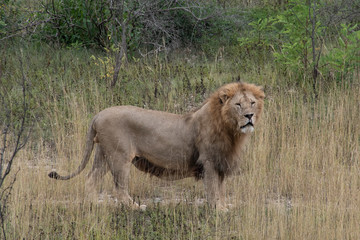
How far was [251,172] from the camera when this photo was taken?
21.3 ft

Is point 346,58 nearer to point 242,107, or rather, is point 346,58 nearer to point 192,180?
point 192,180

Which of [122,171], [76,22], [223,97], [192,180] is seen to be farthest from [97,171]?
[76,22]

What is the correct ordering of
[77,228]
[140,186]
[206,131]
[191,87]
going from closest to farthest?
1. [77,228]
2. [206,131]
3. [140,186]
4. [191,87]

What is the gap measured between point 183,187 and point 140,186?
0.50 metres

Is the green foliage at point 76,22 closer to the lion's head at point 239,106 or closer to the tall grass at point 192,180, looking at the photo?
the tall grass at point 192,180

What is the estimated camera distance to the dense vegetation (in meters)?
4.97

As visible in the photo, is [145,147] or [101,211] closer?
[101,211]

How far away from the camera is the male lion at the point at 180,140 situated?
18.2ft

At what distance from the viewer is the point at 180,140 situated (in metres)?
5.70

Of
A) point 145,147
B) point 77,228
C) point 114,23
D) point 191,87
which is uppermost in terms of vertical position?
point 114,23

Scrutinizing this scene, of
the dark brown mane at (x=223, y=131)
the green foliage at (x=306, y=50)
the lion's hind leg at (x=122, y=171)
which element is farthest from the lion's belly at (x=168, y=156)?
the green foliage at (x=306, y=50)

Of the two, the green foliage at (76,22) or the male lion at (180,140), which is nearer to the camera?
the male lion at (180,140)

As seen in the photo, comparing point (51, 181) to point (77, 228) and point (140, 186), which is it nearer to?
Result: point (140, 186)

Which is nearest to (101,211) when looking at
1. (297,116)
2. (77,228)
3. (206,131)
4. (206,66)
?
(77,228)
